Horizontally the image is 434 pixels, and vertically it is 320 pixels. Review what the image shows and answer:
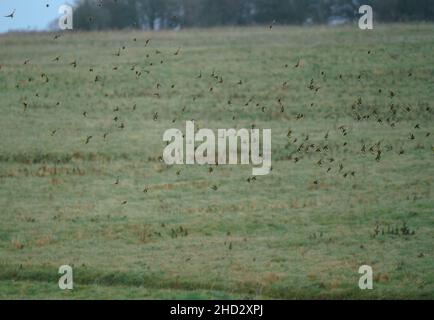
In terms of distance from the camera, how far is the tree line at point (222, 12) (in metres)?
65.2

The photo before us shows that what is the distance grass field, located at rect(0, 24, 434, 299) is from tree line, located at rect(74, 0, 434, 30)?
978 centimetres

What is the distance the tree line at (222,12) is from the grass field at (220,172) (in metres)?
9.78

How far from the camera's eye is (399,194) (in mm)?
27016

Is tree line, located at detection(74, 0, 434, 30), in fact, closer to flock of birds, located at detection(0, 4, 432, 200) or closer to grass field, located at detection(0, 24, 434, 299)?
grass field, located at detection(0, 24, 434, 299)

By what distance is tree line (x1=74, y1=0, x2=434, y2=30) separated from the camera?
6525 cm

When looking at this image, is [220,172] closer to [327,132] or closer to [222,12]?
[327,132]

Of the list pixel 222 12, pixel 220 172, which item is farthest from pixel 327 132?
pixel 222 12

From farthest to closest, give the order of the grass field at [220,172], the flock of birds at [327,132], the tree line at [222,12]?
1. the tree line at [222,12]
2. the flock of birds at [327,132]
3. the grass field at [220,172]

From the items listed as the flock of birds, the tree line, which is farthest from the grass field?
the tree line

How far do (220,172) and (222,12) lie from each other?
46.6m

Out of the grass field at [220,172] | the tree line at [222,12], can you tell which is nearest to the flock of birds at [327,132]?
the grass field at [220,172]

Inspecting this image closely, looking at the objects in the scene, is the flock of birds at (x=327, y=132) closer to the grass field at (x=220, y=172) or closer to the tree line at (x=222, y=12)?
the grass field at (x=220, y=172)
